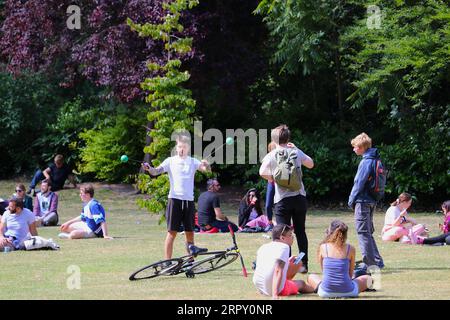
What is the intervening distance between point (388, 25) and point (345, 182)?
5.06 m

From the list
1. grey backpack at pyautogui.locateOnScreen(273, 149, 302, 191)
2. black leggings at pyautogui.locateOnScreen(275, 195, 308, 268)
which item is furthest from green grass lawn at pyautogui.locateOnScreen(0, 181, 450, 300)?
grey backpack at pyautogui.locateOnScreen(273, 149, 302, 191)

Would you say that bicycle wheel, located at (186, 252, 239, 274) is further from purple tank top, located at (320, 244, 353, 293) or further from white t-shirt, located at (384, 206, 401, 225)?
white t-shirt, located at (384, 206, 401, 225)

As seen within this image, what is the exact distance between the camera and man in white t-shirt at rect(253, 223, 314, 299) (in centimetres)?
A: 1030

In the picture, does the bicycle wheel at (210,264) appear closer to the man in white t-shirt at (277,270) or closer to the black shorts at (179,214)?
the black shorts at (179,214)

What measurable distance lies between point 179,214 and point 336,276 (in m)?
3.21

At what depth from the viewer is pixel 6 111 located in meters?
31.9

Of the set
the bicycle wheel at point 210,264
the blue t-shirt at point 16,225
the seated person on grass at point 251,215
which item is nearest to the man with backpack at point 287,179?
the bicycle wheel at point 210,264

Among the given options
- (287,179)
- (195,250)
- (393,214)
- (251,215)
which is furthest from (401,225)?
(195,250)

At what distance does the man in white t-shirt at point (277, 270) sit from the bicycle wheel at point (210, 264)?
5.34ft

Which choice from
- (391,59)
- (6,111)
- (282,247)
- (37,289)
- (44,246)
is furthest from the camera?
(6,111)

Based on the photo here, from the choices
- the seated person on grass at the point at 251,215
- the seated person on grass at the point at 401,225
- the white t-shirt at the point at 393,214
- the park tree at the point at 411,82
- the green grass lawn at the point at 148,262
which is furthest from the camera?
the park tree at the point at 411,82

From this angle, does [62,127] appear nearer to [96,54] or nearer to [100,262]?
[96,54]

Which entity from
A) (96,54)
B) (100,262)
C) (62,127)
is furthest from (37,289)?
(62,127)

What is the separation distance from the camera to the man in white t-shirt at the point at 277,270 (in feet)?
33.8
